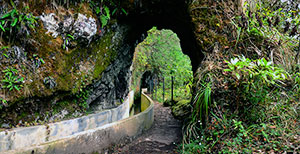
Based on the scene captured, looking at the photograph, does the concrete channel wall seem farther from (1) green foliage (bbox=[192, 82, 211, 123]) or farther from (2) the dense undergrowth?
(1) green foliage (bbox=[192, 82, 211, 123])

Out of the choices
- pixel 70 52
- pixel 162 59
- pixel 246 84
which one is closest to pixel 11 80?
pixel 70 52

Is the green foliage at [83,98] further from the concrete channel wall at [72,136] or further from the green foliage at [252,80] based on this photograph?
the green foliage at [252,80]

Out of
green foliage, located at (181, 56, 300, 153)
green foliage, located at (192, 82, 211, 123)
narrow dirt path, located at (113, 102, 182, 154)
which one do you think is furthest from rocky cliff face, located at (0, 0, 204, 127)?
narrow dirt path, located at (113, 102, 182, 154)

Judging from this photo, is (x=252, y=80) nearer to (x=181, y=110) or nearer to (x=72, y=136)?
(x=72, y=136)

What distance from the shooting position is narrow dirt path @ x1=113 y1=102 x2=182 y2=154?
15.5ft

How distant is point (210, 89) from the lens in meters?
3.86

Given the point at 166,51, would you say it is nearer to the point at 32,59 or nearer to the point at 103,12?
the point at 103,12

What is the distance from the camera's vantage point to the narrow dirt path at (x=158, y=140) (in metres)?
4.72

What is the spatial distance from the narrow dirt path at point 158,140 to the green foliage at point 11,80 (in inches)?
103

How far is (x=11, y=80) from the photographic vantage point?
3.85 m

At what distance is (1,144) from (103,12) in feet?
12.4

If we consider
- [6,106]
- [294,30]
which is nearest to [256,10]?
[294,30]

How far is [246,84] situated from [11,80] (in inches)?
182

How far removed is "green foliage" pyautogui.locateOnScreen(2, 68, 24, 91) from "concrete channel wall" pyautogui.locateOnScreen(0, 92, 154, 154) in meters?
0.86
